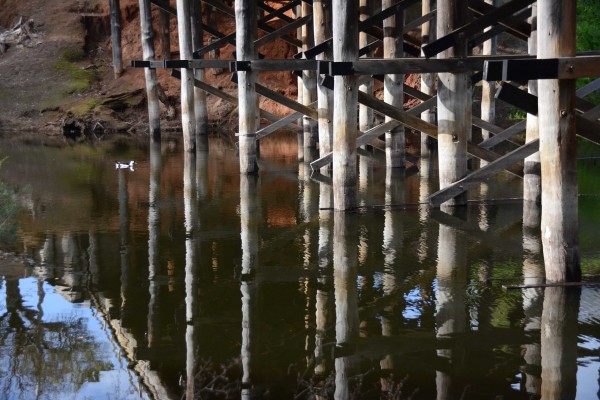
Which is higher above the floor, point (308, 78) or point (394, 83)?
point (308, 78)

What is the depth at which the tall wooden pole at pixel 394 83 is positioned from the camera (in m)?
13.2

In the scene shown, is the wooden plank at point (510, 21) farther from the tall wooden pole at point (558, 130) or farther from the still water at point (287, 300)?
the tall wooden pole at point (558, 130)

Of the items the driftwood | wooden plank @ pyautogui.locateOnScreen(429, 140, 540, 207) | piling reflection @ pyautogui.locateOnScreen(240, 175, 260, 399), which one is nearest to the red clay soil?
the driftwood

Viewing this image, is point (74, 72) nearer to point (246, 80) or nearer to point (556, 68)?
point (246, 80)

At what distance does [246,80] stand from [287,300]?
688 centimetres

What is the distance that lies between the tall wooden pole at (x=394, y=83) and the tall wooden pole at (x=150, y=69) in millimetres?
6129

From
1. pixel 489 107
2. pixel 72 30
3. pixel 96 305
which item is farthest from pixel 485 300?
pixel 72 30

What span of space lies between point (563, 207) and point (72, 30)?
21.4 metres

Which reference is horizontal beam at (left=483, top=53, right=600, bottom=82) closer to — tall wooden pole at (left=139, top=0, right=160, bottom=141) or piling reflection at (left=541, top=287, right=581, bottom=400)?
piling reflection at (left=541, top=287, right=581, bottom=400)

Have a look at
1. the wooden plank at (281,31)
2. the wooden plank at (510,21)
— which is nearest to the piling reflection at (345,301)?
the wooden plank at (510,21)

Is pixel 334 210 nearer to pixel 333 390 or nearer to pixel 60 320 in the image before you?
Result: pixel 60 320

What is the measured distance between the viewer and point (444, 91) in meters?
10.3

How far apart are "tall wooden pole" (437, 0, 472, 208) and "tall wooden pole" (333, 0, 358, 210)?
0.84 metres

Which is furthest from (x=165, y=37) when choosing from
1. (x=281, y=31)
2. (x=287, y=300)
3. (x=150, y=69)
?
(x=287, y=300)
